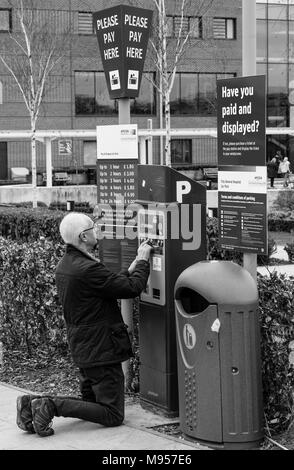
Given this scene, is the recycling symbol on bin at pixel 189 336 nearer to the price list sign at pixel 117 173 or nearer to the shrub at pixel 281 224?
the price list sign at pixel 117 173

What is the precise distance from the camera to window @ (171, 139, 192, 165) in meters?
50.6

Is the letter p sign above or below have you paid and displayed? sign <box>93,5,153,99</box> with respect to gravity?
below

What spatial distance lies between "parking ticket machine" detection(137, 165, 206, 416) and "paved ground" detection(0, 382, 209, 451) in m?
0.24

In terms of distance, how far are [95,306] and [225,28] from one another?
46.8m

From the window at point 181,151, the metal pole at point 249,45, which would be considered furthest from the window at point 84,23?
the metal pole at point 249,45

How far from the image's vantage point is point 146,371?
20.6ft

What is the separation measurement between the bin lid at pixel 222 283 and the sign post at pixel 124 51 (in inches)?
55.2

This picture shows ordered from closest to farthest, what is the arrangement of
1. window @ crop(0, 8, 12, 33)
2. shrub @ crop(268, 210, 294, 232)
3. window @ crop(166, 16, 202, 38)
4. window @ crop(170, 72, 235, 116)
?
shrub @ crop(268, 210, 294, 232) < window @ crop(166, 16, 202, 38) < window @ crop(0, 8, 12, 33) < window @ crop(170, 72, 235, 116)

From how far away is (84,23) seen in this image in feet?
152

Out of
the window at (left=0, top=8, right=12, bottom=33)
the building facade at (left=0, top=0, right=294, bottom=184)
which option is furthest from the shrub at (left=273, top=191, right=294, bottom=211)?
the window at (left=0, top=8, right=12, bottom=33)

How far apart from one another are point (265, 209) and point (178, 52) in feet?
78.7

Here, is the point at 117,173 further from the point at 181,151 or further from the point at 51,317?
the point at 181,151

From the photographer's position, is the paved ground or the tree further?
the tree

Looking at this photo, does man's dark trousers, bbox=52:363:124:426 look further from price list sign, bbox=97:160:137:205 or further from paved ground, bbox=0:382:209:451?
price list sign, bbox=97:160:137:205
